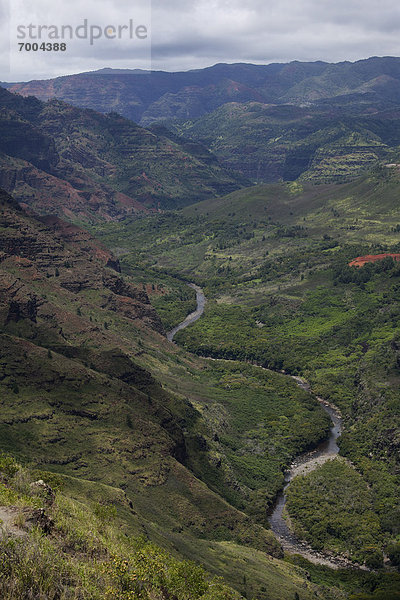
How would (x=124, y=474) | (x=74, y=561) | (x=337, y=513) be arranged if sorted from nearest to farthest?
(x=74, y=561), (x=124, y=474), (x=337, y=513)

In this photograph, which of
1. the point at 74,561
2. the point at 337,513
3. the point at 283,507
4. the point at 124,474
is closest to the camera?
the point at 74,561

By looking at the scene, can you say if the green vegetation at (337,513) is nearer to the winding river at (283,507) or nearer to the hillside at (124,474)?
the winding river at (283,507)

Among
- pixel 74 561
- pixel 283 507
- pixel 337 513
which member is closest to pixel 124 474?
pixel 283 507

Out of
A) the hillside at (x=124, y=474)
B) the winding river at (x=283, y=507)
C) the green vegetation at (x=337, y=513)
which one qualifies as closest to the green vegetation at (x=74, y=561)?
the hillside at (x=124, y=474)

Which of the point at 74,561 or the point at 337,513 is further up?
the point at 74,561

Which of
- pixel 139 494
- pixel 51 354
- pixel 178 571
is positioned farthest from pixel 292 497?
pixel 178 571

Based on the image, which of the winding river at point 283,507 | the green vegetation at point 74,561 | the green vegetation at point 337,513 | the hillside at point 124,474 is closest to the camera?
the green vegetation at point 74,561

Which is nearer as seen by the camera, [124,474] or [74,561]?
[74,561]

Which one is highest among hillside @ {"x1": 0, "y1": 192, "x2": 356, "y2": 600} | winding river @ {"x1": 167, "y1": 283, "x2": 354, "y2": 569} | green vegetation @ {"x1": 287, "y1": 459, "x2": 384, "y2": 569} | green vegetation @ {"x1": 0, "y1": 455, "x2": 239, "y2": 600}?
green vegetation @ {"x1": 0, "y1": 455, "x2": 239, "y2": 600}

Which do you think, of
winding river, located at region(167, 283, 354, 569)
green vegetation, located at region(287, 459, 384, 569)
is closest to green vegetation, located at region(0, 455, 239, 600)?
winding river, located at region(167, 283, 354, 569)

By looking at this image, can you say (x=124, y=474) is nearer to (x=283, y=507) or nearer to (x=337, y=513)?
(x=283, y=507)

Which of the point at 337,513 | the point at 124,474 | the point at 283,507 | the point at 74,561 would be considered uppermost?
the point at 74,561

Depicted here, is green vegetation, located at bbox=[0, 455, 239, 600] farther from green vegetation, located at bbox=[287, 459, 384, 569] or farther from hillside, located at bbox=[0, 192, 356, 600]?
green vegetation, located at bbox=[287, 459, 384, 569]

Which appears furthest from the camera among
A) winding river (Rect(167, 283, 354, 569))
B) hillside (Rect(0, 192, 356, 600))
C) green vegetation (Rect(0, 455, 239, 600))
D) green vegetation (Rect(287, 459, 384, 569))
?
green vegetation (Rect(287, 459, 384, 569))
